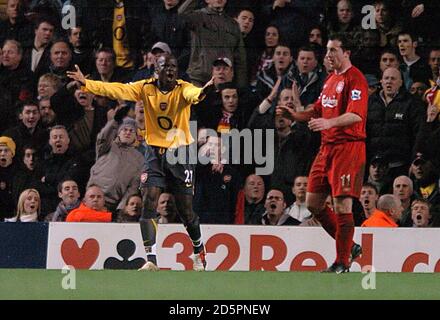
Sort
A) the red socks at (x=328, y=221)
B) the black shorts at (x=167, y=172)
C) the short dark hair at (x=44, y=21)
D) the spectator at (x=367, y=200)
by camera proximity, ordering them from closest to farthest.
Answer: the red socks at (x=328, y=221) → the black shorts at (x=167, y=172) → the spectator at (x=367, y=200) → the short dark hair at (x=44, y=21)

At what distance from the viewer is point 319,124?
10664 millimetres

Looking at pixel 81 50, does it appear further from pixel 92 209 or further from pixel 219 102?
pixel 92 209

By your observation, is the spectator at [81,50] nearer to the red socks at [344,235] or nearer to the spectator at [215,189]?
the spectator at [215,189]

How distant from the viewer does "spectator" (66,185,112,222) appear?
1117 cm

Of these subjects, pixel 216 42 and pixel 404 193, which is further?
pixel 216 42

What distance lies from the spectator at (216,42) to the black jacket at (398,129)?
4.06ft

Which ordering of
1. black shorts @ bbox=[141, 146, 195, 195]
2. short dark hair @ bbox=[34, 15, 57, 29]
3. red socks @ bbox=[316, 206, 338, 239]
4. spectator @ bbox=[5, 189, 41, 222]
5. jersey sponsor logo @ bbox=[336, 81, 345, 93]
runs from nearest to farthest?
jersey sponsor logo @ bbox=[336, 81, 345, 93] < red socks @ bbox=[316, 206, 338, 239] < black shorts @ bbox=[141, 146, 195, 195] < spectator @ bbox=[5, 189, 41, 222] < short dark hair @ bbox=[34, 15, 57, 29]

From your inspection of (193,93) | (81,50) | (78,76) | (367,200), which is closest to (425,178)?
(367,200)

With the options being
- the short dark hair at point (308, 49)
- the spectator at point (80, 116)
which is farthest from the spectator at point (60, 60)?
the short dark hair at point (308, 49)

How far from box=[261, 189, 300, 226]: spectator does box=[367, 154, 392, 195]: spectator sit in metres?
0.78

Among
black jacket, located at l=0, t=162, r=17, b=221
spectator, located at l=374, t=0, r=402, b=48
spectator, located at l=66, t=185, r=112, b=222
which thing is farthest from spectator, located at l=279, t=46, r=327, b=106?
black jacket, located at l=0, t=162, r=17, b=221

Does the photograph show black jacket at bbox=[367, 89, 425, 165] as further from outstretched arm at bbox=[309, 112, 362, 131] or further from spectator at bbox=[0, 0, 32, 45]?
spectator at bbox=[0, 0, 32, 45]

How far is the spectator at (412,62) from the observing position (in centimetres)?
1124

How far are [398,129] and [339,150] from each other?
0.79m
